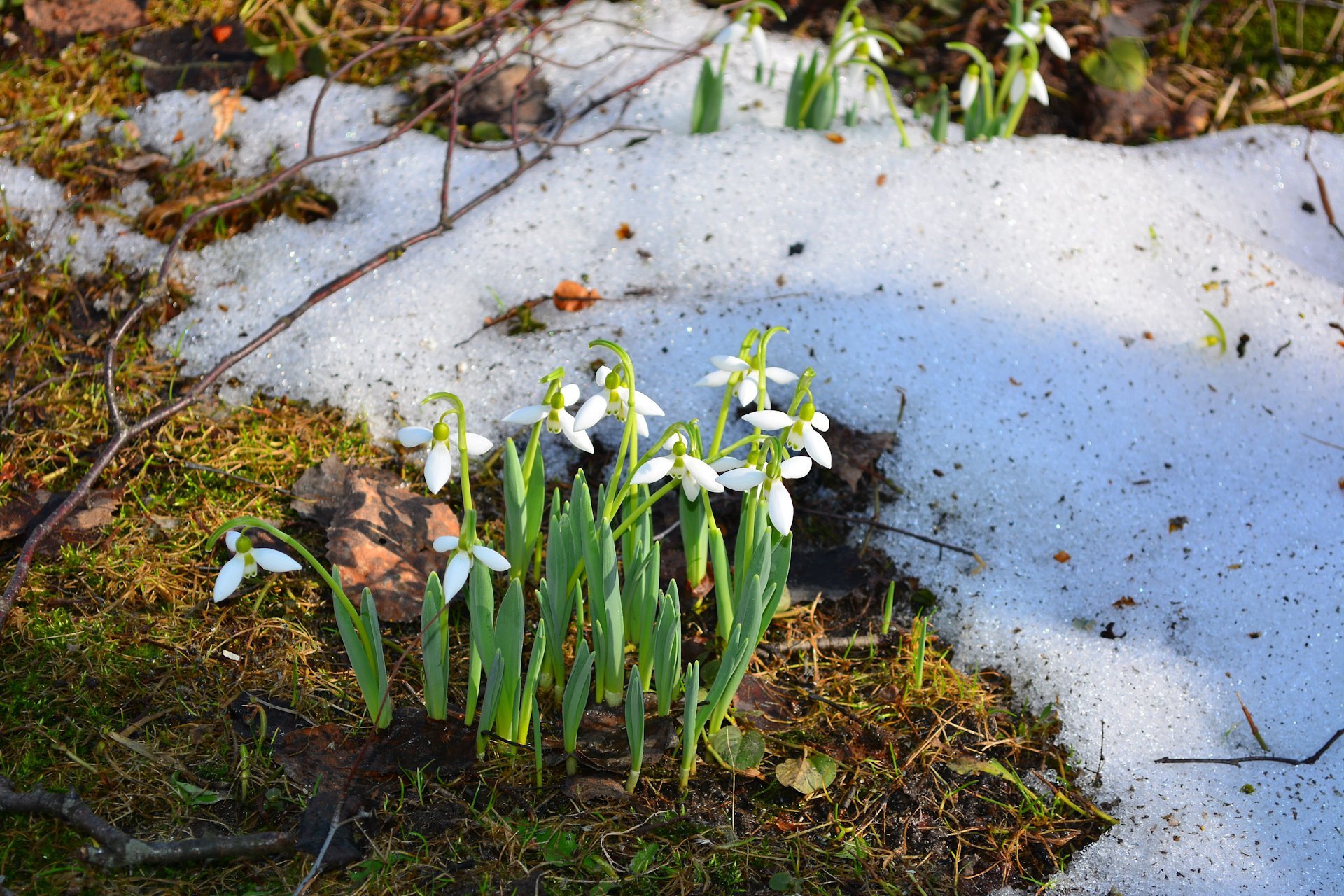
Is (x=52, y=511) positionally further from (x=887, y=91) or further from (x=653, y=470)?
(x=887, y=91)

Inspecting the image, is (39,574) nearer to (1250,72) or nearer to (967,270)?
(967,270)

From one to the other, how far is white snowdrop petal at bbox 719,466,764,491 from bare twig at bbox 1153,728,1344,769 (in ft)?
2.67

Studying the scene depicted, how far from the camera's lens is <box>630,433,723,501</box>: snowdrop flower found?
128cm

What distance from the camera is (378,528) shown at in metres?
1.73

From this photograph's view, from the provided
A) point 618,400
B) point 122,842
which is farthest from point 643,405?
point 122,842

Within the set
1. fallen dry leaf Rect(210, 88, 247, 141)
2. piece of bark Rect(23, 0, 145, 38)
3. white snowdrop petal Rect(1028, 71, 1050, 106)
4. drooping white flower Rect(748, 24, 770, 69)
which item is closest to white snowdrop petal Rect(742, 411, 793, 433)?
drooping white flower Rect(748, 24, 770, 69)

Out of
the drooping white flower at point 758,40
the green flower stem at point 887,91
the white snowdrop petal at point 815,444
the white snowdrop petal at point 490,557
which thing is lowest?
the white snowdrop petal at point 490,557

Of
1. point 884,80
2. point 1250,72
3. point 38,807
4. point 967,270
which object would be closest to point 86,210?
point 38,807

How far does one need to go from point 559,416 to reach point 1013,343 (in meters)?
1.11

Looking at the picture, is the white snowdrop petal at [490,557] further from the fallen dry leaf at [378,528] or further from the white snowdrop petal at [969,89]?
the white snowdrop petal at [969,89]

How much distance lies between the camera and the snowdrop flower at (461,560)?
1.22 metres

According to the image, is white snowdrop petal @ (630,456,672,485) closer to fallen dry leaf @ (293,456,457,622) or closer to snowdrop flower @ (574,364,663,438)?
snowdrop flower @ (574,364,663,438)

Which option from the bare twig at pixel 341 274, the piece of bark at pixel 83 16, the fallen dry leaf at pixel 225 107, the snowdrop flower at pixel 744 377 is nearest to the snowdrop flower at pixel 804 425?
the snowdrop flower at pixel 744 377

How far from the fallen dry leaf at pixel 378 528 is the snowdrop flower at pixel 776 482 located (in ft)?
1.99
